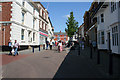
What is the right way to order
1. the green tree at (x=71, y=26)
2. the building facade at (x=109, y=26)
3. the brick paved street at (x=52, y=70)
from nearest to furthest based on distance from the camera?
the brick paved street at (x=52, y=70) < the building facade at (x=109, y=26) < the green tree at (x=71, y=26)

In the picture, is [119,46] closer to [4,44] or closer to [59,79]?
[59,79]

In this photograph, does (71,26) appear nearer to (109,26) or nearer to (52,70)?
(109,26)

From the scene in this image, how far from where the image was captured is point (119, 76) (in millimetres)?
4434

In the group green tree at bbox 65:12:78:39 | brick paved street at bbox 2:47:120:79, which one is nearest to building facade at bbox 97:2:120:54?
brick paved street at bbox 2:47:120:79

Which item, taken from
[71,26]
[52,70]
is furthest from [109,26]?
[71,26]

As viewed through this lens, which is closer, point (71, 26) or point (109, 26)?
point (109, 26)

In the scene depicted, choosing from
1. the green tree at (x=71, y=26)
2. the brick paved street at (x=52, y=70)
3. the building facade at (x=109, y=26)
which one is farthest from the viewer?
the green tree at (x=71, y=26)

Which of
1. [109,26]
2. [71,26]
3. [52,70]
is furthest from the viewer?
[71,26]

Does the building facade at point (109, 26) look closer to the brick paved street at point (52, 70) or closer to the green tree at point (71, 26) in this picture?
the brick paved street at point (52, 70)

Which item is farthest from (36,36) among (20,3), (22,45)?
(20,3)

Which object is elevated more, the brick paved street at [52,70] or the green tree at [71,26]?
the green tree at [71,26]

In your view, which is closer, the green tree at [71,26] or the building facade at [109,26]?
the building facade at [109,26]

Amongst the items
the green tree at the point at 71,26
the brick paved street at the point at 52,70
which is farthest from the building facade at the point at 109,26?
the green tree at the point at 71,26

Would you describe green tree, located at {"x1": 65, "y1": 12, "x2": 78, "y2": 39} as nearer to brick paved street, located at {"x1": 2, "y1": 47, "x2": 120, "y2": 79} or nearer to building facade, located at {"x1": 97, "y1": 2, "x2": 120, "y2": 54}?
building facade, located at {"x1": 97, "y1": 2, "x2": 120, "y2": 54}
